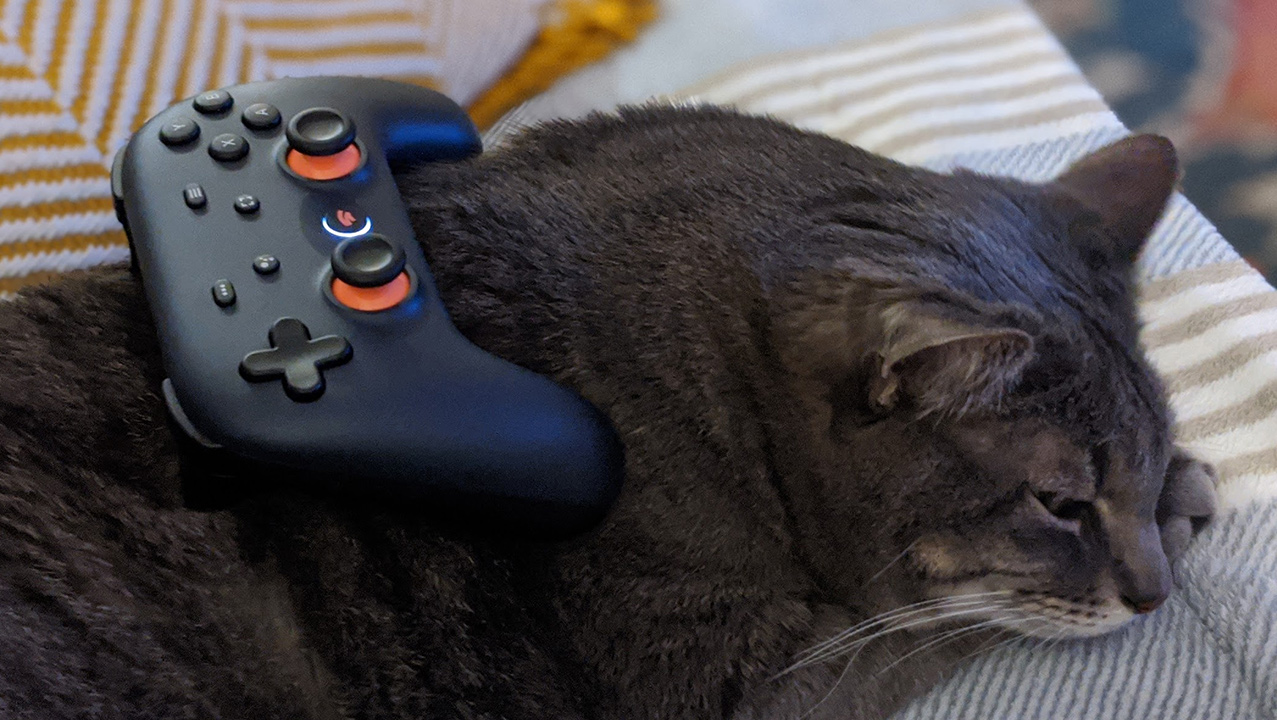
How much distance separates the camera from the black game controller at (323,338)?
587 mm

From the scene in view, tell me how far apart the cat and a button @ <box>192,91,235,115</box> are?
14 centimetres

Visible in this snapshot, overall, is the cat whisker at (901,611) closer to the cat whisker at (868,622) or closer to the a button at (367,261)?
the cat whisker at (868,622)

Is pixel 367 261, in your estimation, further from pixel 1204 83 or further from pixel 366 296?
pixel 1204 83

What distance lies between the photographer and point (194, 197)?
0.66 m

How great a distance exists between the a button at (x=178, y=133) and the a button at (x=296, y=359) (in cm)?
18

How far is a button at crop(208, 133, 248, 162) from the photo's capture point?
2.25 ft

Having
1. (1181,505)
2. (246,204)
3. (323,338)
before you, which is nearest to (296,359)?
(323,338)

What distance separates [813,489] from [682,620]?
14cm

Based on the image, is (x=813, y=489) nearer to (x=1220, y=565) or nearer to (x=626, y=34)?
(x=1220, y=565)

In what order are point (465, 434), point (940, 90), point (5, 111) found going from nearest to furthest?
1. point (465, 434)
2. point (5, 111)
3. point (940, 90)

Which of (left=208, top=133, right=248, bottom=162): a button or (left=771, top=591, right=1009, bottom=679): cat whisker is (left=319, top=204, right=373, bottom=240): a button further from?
(left=771, top=591, right=1009, bottom=679): cat whisker

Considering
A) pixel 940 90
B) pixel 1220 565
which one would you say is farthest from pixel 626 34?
pixel 1220 565

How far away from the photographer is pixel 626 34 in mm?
1206

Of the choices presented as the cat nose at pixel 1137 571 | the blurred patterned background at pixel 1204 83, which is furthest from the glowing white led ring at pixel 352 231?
the blurred patterned background at pixel 1204 83
